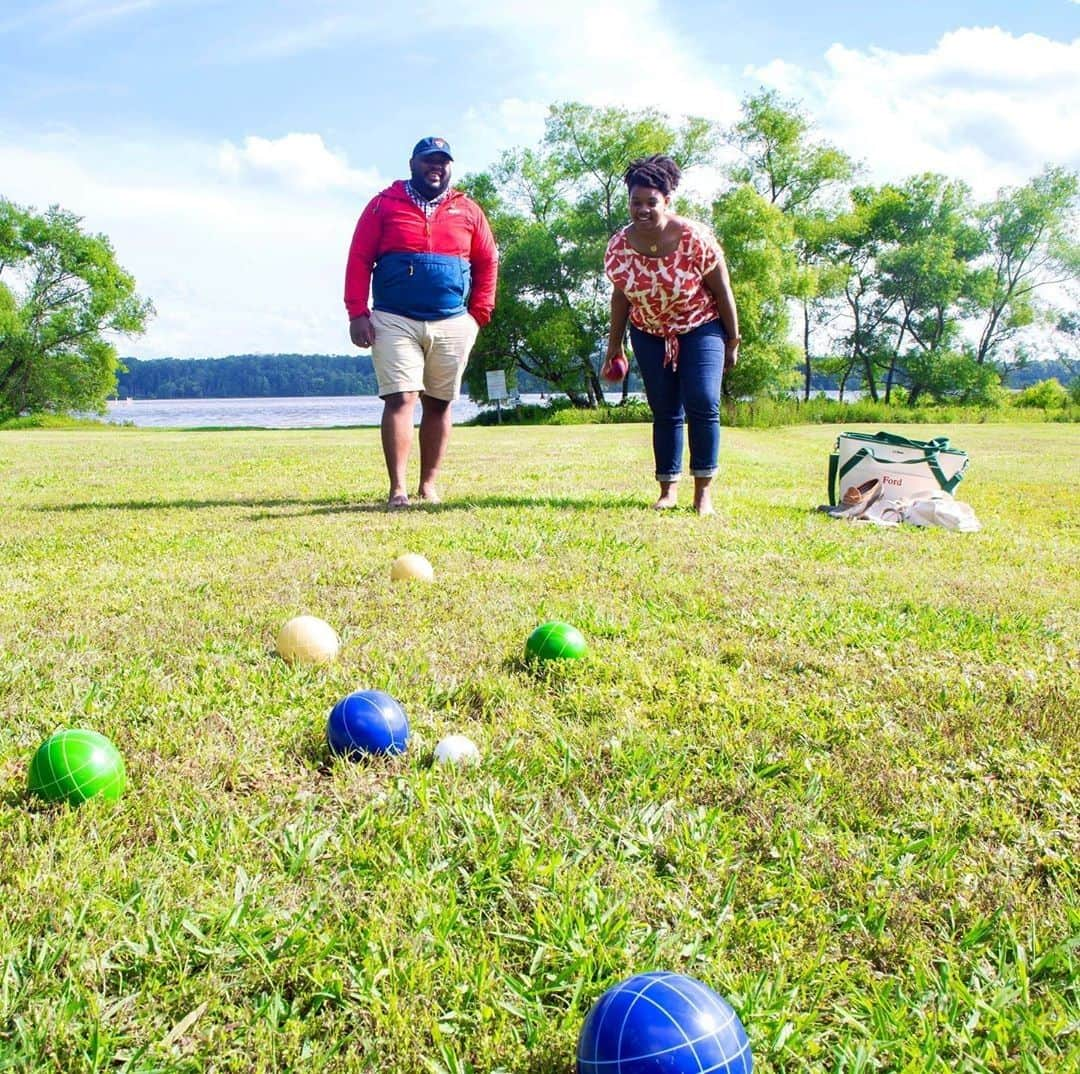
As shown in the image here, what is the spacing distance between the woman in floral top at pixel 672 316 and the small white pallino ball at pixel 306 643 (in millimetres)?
3188

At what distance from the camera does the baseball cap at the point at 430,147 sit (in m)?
5.14

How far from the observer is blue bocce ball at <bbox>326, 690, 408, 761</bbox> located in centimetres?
203

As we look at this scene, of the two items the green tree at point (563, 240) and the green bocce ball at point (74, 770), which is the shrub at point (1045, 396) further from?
the green bocce ball at point (74, 770)

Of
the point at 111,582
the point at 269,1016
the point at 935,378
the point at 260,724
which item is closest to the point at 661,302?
the point at 111,582

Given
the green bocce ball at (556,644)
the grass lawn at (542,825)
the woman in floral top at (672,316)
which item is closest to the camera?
the grass lawn at (542,825)

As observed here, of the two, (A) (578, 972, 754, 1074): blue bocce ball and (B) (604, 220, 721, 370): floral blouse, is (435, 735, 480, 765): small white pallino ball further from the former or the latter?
(B) (604, 220, 721, 370): floral blouse

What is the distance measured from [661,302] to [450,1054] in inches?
182

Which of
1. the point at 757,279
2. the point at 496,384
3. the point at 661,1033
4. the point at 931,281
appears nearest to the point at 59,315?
the point at 496,384

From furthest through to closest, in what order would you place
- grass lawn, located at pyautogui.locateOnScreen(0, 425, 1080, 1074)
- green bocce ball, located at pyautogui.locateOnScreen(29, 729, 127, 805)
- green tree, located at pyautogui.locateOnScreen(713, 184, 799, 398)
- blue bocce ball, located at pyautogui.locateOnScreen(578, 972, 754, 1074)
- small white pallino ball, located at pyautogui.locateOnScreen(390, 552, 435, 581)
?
1. green tree, located at pyautogui.locateOnScreen(713, 184, 799, 398)
2. small white pallino ball, located at pyautogui.locateOnScreen(390, 552, 435, 581)
3. green bocce ball, located at pyautogui.locateOnScreen(29, 729, 127, 805)
4. grass lawn, located at pyautogui.locateOnScreen(0, 425, 1080, 1074)
5. blue bocce ball, located at pyautogui.locateOnScreen(578, 972, 754, 1074)

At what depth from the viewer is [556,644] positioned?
8.60 ft

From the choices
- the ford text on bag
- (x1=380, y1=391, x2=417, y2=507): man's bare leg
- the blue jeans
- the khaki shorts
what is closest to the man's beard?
the khaki shorts

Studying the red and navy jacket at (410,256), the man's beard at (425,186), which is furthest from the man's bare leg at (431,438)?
the man's beard at (425,186)

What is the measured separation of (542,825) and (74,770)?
1005 millimetres

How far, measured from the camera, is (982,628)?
118 inches
